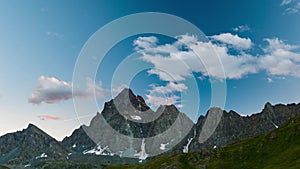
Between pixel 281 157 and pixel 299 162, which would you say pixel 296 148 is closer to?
pixel 281 157

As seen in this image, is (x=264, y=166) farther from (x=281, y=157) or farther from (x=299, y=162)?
(x=299, y=162)

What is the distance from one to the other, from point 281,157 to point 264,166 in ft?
36.4

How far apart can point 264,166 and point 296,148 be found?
21181 millimetres

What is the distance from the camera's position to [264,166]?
19350 centimetres

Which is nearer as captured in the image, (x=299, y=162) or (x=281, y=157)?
(x=299, y=162)

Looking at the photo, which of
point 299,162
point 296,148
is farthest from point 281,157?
point 299,162

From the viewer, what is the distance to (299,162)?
170m

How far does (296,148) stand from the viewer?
638 feet

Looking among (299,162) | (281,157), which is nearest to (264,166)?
(281,157)

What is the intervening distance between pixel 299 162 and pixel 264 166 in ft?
85.7

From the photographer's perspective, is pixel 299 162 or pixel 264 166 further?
pixel 264 166

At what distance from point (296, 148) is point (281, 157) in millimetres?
10086
